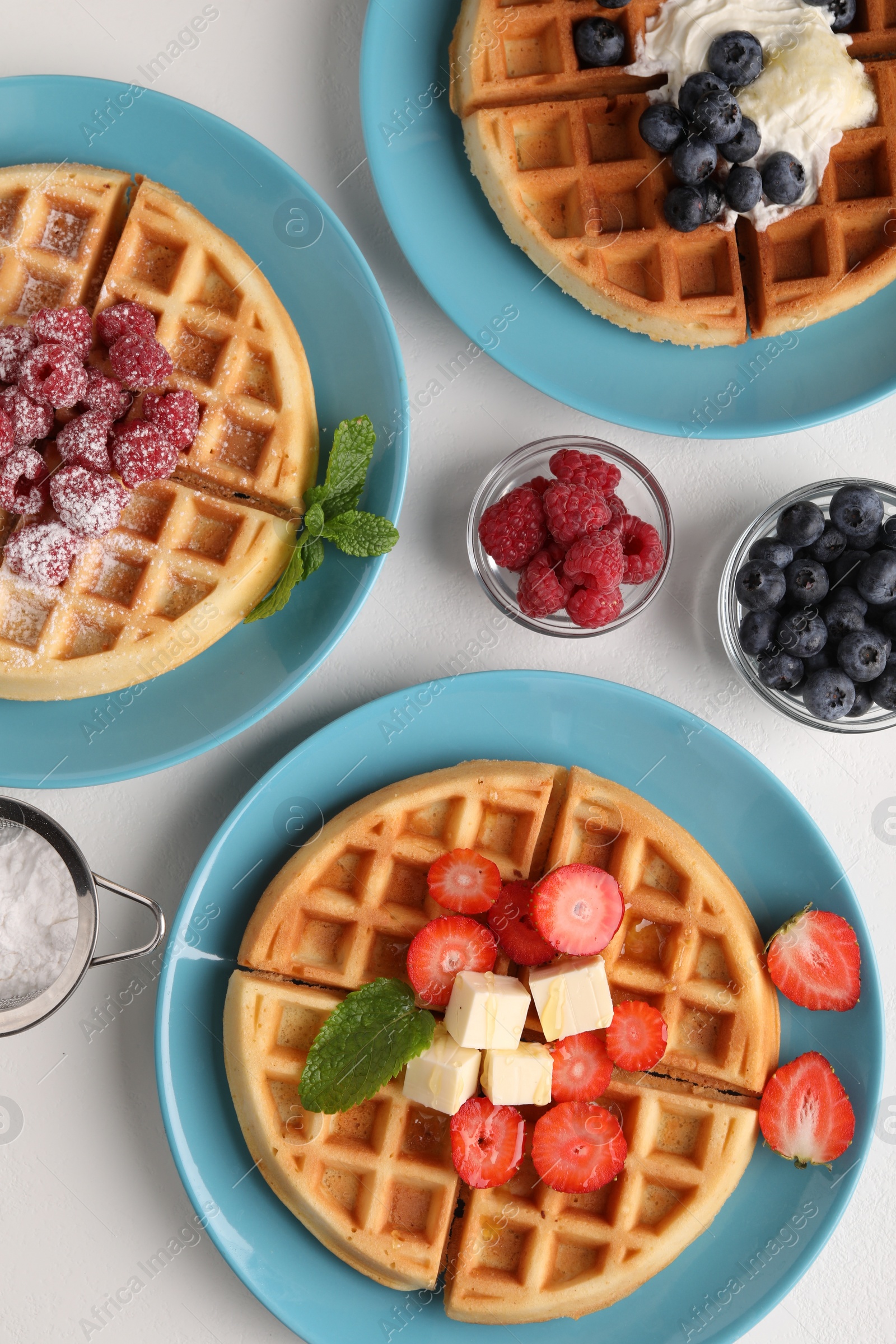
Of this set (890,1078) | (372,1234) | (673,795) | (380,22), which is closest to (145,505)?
(380,22)

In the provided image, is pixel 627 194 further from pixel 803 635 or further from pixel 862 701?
pixel 862 701

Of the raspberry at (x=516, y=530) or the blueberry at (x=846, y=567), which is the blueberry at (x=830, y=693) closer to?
the blueberry at (x=846, y=567)

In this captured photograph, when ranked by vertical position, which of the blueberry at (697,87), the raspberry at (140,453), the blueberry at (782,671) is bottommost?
the blueberry at (782,671)

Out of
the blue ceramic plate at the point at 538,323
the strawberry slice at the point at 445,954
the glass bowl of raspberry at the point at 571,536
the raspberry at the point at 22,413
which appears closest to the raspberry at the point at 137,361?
the raspberry at the point at 22,413

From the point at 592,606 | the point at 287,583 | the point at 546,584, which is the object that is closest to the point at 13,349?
the point at 287,583

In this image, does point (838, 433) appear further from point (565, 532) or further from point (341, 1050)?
point (341, 1050)

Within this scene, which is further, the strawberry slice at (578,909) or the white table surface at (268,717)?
the white table surface at (268,717)
